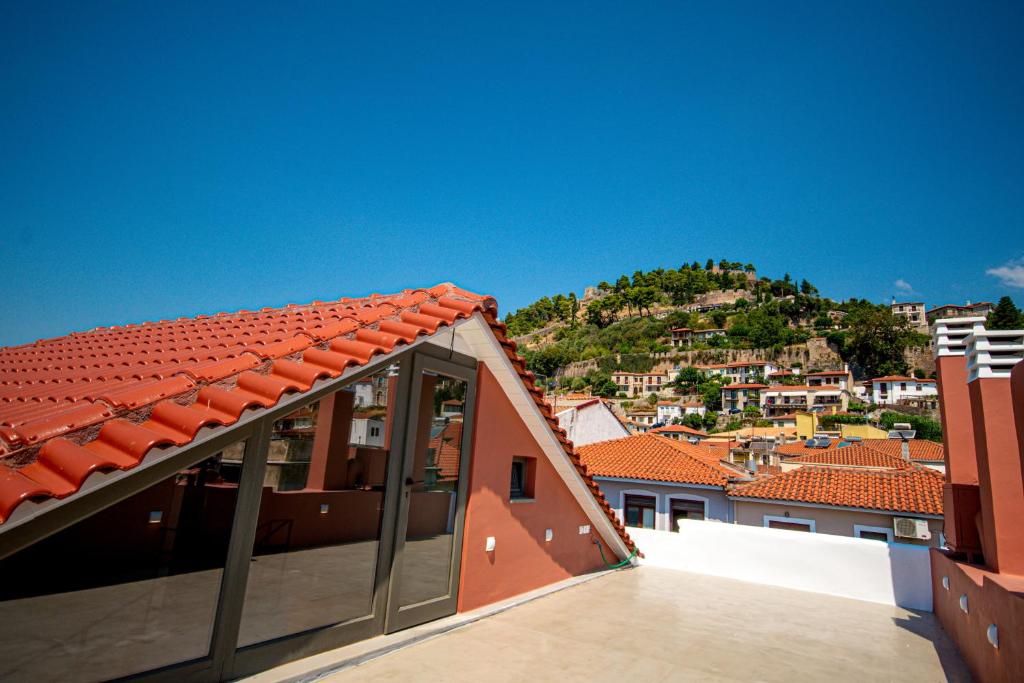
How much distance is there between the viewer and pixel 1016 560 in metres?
5.28

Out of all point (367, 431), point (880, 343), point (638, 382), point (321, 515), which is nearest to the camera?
point (321, 515)

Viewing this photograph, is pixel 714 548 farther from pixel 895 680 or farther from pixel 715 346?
pixel 715 346

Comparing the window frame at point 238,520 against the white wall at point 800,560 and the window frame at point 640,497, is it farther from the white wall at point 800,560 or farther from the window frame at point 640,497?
the window frame at point 640,497

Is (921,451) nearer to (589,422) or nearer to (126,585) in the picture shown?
(589,422)

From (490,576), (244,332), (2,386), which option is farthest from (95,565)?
(490,576)

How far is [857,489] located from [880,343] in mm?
91257

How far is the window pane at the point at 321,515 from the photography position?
389cm

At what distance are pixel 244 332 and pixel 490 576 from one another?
3726mm

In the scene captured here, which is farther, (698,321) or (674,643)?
(698,321)

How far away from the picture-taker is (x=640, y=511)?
19.1 m

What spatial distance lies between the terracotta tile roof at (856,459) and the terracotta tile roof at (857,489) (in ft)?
→ 25.7

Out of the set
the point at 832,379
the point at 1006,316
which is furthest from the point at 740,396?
the point at 1006,316

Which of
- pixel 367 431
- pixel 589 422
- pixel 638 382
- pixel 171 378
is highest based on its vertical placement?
pixel 638 382

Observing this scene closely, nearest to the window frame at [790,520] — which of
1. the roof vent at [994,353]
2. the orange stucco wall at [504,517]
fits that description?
the roof vent at [994,353]
